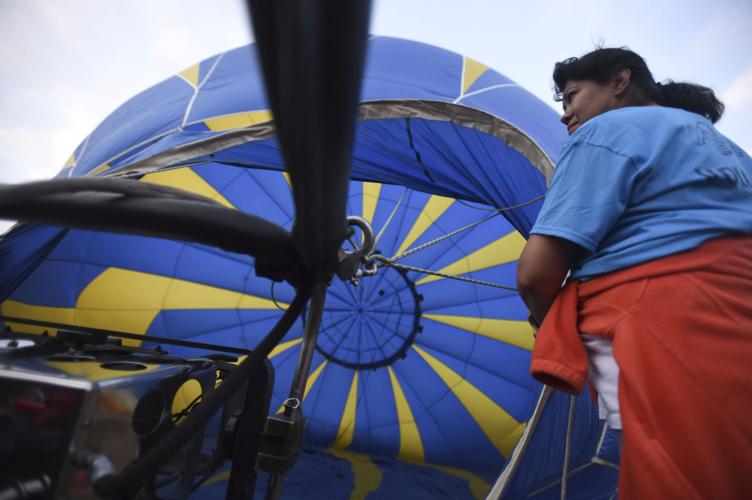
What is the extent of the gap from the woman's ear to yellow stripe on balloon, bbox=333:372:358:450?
285 centimetres

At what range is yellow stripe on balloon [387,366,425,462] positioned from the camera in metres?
3.28

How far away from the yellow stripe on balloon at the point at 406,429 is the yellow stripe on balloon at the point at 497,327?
59cm

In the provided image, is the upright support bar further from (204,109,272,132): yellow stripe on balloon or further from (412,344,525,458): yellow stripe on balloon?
(412,344,525,458): yellow stripe on balloon

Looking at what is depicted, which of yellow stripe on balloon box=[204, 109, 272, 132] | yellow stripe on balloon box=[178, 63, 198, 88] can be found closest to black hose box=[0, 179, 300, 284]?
yellow stripe on balloon box=[204, 109, 272, 132]

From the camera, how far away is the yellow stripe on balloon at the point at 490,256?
126 inches

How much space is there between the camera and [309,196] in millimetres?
299

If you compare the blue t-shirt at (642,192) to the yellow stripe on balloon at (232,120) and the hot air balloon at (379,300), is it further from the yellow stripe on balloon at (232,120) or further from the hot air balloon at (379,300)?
the yellow stripe on balloon at (232,120)

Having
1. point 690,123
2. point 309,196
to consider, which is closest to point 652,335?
point 690,123

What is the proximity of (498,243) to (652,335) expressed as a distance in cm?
275

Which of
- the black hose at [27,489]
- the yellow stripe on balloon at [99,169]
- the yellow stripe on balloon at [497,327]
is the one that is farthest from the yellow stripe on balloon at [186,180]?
the black hose at [27,489]

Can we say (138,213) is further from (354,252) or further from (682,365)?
(682,365)

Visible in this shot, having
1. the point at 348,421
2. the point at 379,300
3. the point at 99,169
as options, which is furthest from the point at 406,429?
the point at 99,169

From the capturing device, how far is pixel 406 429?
333 cm

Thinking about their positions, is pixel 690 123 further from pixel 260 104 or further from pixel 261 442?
pixel 260 104
